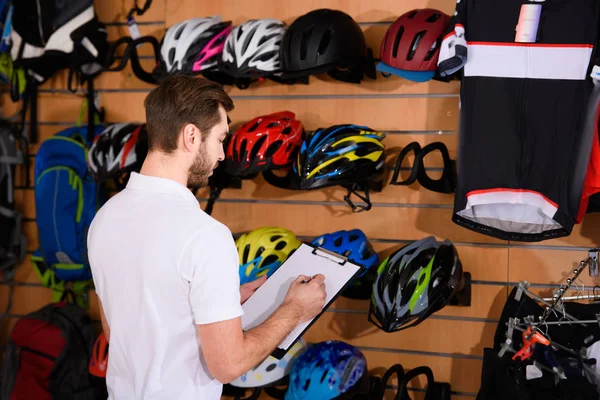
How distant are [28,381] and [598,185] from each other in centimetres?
288

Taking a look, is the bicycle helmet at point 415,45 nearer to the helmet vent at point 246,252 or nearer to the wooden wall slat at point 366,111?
the wooden wall slat at point 366,111

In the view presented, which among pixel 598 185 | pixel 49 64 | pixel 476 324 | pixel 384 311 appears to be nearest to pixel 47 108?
pixel 49 64

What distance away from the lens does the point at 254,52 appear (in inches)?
109

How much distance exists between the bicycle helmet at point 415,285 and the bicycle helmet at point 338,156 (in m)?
0.41

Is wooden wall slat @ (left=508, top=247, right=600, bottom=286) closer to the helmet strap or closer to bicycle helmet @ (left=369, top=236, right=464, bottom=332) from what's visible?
bicycle helmet @ (left=369, top=236, right=464, bottom=332)

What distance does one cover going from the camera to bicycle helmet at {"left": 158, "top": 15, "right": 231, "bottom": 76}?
9.56 ft

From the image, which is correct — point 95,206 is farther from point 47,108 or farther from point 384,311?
point 384,311

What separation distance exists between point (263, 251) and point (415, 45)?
3.60 ft

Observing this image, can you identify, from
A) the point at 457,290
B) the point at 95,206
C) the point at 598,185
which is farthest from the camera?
the point at 95,206

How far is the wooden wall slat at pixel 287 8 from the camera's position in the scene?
2.89 m

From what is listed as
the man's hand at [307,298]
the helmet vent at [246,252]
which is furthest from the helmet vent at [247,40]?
the man's hand at [307,298]

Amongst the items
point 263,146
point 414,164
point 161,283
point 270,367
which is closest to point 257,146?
point 263,146

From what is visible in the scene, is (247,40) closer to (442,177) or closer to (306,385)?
(442,177)

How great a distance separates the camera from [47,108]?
360 centimetres
